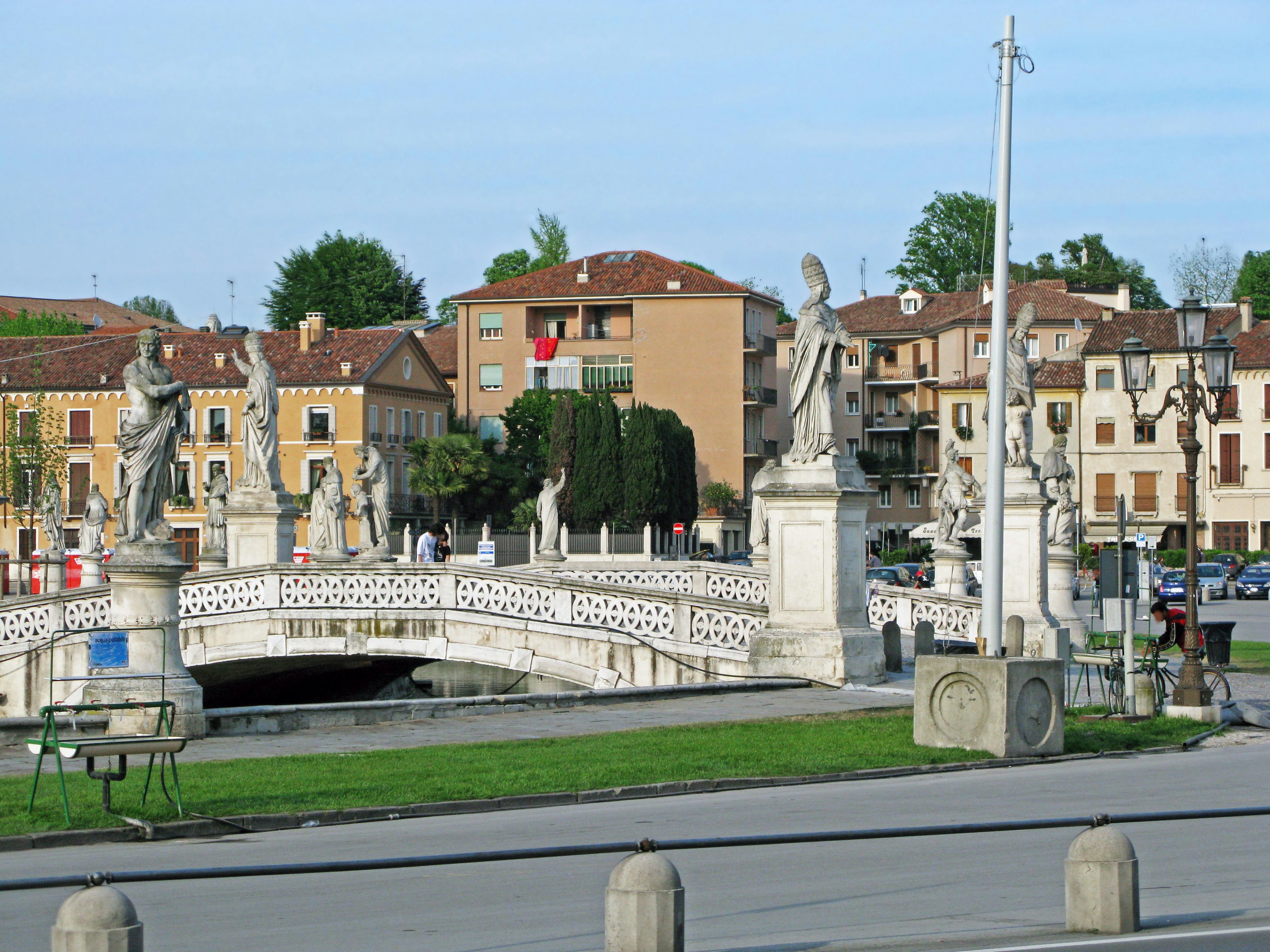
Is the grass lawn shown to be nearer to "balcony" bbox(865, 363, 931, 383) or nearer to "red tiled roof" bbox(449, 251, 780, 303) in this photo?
"red tiled roof" bbox(449, 251, 780, 303)

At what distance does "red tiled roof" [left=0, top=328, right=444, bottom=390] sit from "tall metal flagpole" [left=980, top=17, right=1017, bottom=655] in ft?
207

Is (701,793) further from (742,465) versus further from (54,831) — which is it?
(742,465)

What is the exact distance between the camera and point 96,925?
6195 mm

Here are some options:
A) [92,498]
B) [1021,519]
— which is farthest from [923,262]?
[1021,519]

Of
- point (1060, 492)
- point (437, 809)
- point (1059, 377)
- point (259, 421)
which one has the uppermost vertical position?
point (1059, 377)

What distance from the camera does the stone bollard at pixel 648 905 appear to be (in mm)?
6945

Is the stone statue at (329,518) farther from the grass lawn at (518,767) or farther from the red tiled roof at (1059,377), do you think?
the red tiled roof at (1059,377)

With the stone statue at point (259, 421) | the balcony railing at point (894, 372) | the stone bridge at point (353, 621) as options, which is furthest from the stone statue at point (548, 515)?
the balcony railing at point (894, 372)

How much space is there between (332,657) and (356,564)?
1691 mm

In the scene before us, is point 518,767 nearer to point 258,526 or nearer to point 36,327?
point 258,526

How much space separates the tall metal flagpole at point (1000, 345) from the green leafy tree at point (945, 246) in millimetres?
91384

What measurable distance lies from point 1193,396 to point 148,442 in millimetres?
11804

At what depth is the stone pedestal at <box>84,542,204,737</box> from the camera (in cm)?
1684

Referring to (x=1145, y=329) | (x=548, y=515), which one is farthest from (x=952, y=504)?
(x=1145, y=329)
